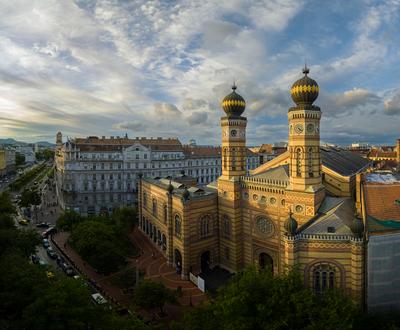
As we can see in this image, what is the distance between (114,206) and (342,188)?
55.0 m

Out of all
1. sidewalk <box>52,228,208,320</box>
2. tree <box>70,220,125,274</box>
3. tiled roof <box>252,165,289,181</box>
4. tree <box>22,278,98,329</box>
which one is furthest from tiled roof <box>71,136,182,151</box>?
tree <box>22,278,98,329</box>

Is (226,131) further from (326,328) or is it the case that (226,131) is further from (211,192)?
(326,328)

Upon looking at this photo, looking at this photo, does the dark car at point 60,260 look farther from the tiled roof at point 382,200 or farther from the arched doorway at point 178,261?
the tiled roof at point 382,200

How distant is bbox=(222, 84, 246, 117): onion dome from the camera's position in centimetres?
4397

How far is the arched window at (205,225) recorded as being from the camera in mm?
44594

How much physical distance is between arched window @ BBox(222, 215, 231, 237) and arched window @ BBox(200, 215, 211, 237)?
2162 mm

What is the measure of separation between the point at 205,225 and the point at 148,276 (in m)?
11.2

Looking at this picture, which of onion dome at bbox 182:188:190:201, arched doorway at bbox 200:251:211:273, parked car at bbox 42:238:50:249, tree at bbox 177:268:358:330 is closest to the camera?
tree at bbox 177:268:358:330

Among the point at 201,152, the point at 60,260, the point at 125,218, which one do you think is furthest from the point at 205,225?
the point at 201,152

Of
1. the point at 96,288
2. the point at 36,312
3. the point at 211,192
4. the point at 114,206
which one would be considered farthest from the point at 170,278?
the point at 114,206

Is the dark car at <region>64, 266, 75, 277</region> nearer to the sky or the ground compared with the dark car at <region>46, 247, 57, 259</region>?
nearer to the ground

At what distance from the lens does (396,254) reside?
1173 inches

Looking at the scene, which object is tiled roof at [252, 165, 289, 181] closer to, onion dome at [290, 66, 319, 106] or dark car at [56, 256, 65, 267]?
onion dome at [290, 66, 319, 106]

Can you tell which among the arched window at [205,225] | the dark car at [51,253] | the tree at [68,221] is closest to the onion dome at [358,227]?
the arched window at [205,225]
